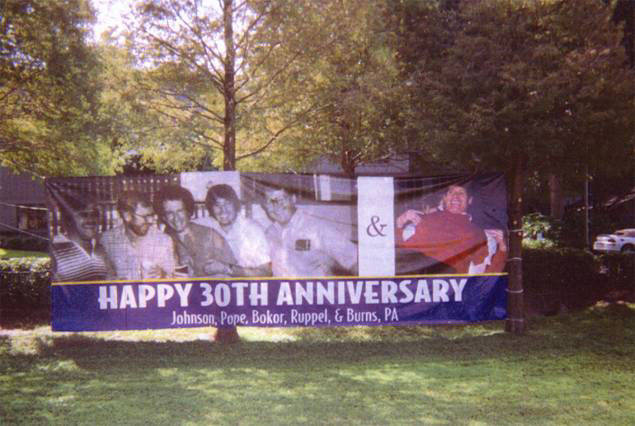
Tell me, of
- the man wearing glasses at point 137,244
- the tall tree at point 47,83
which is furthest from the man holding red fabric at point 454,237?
the tall tree at point 47,83

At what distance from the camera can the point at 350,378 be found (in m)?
5.93

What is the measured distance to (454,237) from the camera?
7590mm

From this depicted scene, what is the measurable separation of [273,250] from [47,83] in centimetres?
397

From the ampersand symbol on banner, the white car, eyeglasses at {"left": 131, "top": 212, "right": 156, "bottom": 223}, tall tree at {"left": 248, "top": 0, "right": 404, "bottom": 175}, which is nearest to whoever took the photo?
eyeglasses at {"left": 131, "top": 212, "right": 156, "bottom": 223}

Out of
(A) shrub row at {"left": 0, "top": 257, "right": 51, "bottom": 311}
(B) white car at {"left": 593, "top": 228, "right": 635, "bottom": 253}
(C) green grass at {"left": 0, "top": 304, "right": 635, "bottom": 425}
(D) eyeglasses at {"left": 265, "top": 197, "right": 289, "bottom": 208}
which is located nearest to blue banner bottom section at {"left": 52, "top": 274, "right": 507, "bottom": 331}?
(C) green grass at {"left": 0, "top": 304, "right": 635, "bottom": 425}

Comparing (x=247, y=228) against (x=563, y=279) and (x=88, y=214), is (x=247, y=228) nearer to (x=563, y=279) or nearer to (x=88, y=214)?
(x=88, y=214)

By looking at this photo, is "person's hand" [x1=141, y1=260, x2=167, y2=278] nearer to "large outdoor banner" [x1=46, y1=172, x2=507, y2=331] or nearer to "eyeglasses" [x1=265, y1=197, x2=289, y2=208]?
"large outdoor banner" [x1=46, y1=172, x2=507, y2=331]

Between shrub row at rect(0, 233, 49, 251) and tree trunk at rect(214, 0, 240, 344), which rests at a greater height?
tree trunk at rect(214, 0, 240, 344)

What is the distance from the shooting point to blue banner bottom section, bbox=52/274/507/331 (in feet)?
23.5

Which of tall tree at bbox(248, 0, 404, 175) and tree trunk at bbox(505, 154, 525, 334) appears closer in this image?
tree trunk at bbox(505, 154, 525, 334)

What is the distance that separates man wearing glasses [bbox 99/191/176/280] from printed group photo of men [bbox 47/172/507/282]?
0.01 metres

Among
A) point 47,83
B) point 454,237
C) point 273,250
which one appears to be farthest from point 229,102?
point 454,237

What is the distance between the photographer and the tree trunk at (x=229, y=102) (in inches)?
300

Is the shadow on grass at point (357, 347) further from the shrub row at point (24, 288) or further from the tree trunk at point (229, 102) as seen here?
the shrub row at point (24, 288)
